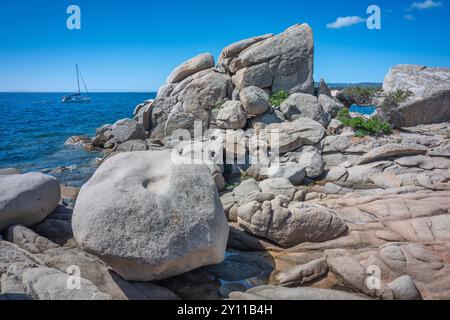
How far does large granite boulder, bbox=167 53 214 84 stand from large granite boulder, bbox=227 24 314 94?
2.77 m

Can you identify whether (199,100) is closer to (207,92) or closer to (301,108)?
(207,92)

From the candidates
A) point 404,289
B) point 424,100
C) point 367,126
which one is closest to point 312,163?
point 367,126

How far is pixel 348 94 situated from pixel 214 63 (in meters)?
11.0

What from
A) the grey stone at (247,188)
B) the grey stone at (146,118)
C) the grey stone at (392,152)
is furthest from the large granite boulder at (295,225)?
the grey stone at (146,118)

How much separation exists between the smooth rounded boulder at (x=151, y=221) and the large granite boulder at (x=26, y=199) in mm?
3072

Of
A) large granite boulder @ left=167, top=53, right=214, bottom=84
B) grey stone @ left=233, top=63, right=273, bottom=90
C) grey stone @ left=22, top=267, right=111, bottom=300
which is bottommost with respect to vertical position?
grey stone @ left=22, top=267, right=111, bottom=300

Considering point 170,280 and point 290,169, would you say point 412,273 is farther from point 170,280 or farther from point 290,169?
point 290,169

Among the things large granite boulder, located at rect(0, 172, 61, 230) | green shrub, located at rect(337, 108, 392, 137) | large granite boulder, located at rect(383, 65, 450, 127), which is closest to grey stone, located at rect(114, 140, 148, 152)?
large granite boulder, located at rect(0, 172, 61, 230)

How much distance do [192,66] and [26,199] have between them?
60.3 feet

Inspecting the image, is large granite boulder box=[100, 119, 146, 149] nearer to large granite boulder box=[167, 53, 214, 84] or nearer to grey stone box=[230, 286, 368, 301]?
large granite boulder box=[167, 53, 214, 84]

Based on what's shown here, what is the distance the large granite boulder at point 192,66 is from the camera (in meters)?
25.4

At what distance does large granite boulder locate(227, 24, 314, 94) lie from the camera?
23.1 m

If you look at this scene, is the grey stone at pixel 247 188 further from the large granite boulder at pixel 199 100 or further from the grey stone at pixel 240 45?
the grey stone at pixel 240 45
